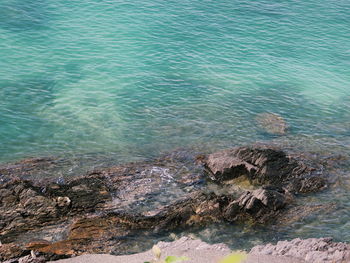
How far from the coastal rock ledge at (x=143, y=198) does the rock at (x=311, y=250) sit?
69.2 inches

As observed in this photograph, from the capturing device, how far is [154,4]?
35812 mm

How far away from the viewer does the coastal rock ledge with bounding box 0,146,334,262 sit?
47.9 ft

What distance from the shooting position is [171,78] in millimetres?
27031

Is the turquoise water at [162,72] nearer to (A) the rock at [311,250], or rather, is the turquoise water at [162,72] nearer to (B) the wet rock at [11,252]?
(B) the wet rock at [11,252]

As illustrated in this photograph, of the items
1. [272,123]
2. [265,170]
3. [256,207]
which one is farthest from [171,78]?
[256,207]

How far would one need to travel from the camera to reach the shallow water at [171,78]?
20.8m

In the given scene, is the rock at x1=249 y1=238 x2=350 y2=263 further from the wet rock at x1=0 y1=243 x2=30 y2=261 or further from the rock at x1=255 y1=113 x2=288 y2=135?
the rock at x1=255 y1=113 x2=288 y2=135

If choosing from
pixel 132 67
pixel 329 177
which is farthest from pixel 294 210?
pixel 132 67

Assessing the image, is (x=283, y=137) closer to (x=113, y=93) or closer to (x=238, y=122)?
(x=238, y=122)

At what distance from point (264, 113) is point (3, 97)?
42.9 feet

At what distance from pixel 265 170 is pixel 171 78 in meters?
10.8

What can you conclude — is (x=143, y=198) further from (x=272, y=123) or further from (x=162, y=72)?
(x=162, y=72)

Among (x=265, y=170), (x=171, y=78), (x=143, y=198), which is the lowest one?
(x=143, y=198)

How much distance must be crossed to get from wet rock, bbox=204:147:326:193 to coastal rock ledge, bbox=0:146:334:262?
0.12ft
